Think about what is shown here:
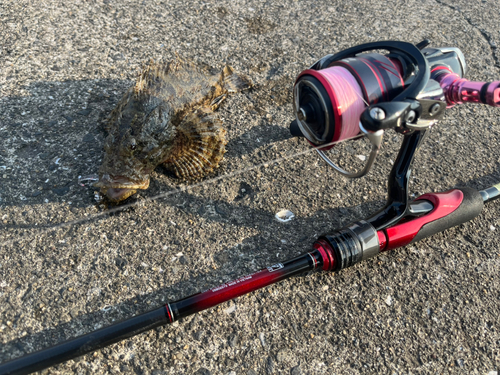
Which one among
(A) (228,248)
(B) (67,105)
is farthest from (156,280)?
(B) (67,105)

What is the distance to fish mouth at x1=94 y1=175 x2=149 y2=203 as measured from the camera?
8.01 feet

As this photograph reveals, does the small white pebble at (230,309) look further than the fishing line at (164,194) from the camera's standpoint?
No

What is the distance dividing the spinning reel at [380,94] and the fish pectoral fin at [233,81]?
4.19 feet

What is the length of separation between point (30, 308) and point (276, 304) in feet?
4.36

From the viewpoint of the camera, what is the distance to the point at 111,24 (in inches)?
150

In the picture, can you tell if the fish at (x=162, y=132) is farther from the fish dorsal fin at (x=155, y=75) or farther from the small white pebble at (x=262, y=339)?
the small white pebble at (x=262, y=339)

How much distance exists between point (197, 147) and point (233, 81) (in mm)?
854

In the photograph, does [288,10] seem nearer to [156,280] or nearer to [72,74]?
[72,74]

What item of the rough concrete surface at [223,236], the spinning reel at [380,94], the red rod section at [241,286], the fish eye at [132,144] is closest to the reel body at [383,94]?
the spinning reel at [380,94]

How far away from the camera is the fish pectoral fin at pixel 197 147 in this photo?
2.75 meters

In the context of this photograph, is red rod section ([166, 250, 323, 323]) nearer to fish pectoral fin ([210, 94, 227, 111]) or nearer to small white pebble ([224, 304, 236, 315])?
small white pebble ([224, 304, 236, 315])

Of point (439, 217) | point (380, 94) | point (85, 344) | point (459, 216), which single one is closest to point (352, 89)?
point (380, 94)

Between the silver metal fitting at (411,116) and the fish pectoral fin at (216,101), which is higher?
the silver metal fitting at (411,116)

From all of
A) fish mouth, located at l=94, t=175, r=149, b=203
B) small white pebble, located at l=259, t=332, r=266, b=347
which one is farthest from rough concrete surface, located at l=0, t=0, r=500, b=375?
fish mouth, located at l=94, t=175, r=149, b=203
